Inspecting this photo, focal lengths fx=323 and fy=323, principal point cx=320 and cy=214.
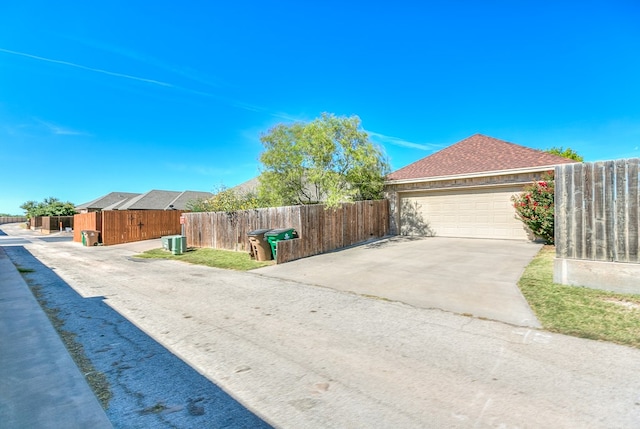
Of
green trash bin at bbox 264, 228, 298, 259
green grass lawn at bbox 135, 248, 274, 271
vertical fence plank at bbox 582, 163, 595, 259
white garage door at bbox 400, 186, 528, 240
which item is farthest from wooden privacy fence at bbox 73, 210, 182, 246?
vertical fence plank at bbox 582, 163, 595, 259

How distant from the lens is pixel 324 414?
267cm

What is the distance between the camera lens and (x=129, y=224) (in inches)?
896

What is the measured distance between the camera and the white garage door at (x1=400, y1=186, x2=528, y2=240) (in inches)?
535

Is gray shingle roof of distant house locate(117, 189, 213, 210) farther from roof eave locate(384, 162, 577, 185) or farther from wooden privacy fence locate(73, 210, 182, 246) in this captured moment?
roof eave locate(384, 162, 577, 185)

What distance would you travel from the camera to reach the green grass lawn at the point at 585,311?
14.2 feet

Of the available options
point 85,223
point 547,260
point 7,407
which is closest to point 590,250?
point 547,260

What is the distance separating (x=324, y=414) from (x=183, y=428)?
1.11 metres

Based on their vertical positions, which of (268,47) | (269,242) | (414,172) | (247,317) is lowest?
(247,317)

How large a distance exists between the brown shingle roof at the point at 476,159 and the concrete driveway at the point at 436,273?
332cm

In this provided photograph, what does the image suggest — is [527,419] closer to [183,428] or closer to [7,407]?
[183,428]

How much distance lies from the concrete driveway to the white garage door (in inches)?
38.3

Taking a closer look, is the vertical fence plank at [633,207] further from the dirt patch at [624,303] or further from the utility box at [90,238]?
the utility box at [90,238]

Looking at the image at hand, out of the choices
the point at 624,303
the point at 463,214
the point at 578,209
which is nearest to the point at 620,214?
the point at 578,209

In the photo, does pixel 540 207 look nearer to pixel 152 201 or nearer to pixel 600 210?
pixel 600 210
